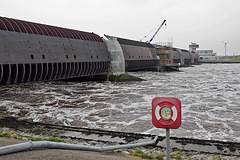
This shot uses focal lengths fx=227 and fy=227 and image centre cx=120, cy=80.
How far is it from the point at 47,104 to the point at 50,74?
11.5 meters

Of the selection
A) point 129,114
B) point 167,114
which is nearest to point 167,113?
point 167,114

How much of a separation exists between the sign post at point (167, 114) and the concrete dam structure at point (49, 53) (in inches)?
1071

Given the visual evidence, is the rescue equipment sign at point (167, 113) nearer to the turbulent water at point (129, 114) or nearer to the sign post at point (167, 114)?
the sign post at point (167, 114)

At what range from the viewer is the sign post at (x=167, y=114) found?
224 inches

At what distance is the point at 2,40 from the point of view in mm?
28812

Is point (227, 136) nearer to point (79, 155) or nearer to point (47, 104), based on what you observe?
point (79, 155)

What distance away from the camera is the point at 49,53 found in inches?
1438

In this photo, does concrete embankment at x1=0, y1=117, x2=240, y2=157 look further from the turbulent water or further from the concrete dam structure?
the concrete dam structure

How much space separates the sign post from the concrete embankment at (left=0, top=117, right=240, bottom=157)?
19.0 feet

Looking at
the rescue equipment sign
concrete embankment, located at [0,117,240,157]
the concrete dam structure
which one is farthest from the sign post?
the concrete dam structure

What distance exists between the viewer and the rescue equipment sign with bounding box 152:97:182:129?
569 cm

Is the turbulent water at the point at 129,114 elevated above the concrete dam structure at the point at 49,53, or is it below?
below

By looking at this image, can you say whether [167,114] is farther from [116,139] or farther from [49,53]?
[49,53]

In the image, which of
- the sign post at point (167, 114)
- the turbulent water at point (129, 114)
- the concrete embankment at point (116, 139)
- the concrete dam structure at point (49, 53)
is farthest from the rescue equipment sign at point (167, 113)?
Result: the concrete dam structure at point (49, 53)
